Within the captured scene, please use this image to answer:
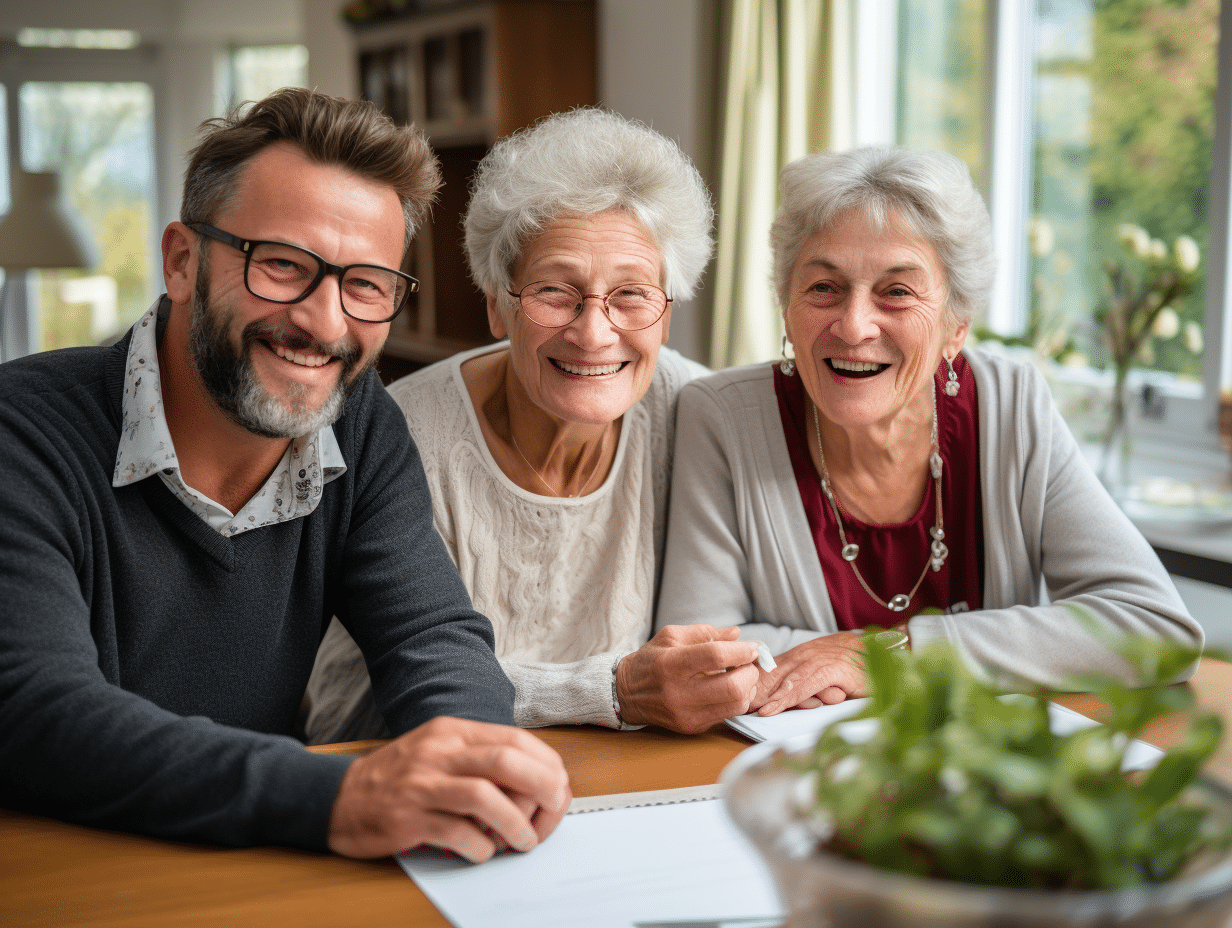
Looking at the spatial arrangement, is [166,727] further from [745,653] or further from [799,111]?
[799,111]

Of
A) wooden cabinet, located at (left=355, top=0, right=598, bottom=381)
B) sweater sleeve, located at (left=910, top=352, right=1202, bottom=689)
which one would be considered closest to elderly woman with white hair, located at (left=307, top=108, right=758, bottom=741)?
sweater sleeve, located at (left=910, top=352, right=1202, bottom=689)

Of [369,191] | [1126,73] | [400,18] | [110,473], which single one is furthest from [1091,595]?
[400,18]

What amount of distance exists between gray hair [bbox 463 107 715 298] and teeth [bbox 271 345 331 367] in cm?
42

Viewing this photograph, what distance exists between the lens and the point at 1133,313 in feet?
7.97

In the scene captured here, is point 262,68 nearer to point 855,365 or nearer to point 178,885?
point 855,365

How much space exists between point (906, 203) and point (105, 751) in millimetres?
1163

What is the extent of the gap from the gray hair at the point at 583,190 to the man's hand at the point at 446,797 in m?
0.84

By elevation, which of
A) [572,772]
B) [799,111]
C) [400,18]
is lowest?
[572,772]

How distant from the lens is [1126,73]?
2.89 m

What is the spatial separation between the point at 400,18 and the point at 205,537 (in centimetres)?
402

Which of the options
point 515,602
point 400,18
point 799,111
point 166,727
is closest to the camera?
point 166,727

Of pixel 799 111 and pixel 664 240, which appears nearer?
pixel 664 240

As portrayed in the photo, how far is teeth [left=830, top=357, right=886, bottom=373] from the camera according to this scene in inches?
61.4

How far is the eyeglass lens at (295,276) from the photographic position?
1193mm
